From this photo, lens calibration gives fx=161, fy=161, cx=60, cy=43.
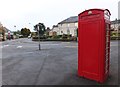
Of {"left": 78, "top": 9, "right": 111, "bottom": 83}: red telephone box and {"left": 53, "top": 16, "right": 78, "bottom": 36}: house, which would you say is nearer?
{"left": 78, "top": 9, "right": 111, "bottom": 83}: red telephone box

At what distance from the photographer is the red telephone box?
18.6ft

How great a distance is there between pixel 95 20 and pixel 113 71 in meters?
2.79

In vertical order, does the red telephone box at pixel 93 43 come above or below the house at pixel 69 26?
below

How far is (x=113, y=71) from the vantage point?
23.8ft

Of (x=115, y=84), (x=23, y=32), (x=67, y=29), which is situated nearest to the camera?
(x=115, y=84)

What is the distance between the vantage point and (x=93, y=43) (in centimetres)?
597

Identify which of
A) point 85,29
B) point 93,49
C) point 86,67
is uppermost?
point 85,29

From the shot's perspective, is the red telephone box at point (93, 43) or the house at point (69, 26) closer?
the red telephone box at point (93, 43)

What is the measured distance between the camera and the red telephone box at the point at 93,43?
18.6 ft

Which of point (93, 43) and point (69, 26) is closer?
point (93, 43)

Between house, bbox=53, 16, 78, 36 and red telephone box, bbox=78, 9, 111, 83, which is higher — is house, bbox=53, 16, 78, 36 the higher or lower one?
the higher one

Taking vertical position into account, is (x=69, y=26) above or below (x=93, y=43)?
above

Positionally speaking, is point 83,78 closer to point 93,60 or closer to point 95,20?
point 93,60

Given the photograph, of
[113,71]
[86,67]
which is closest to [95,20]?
[86,67]
